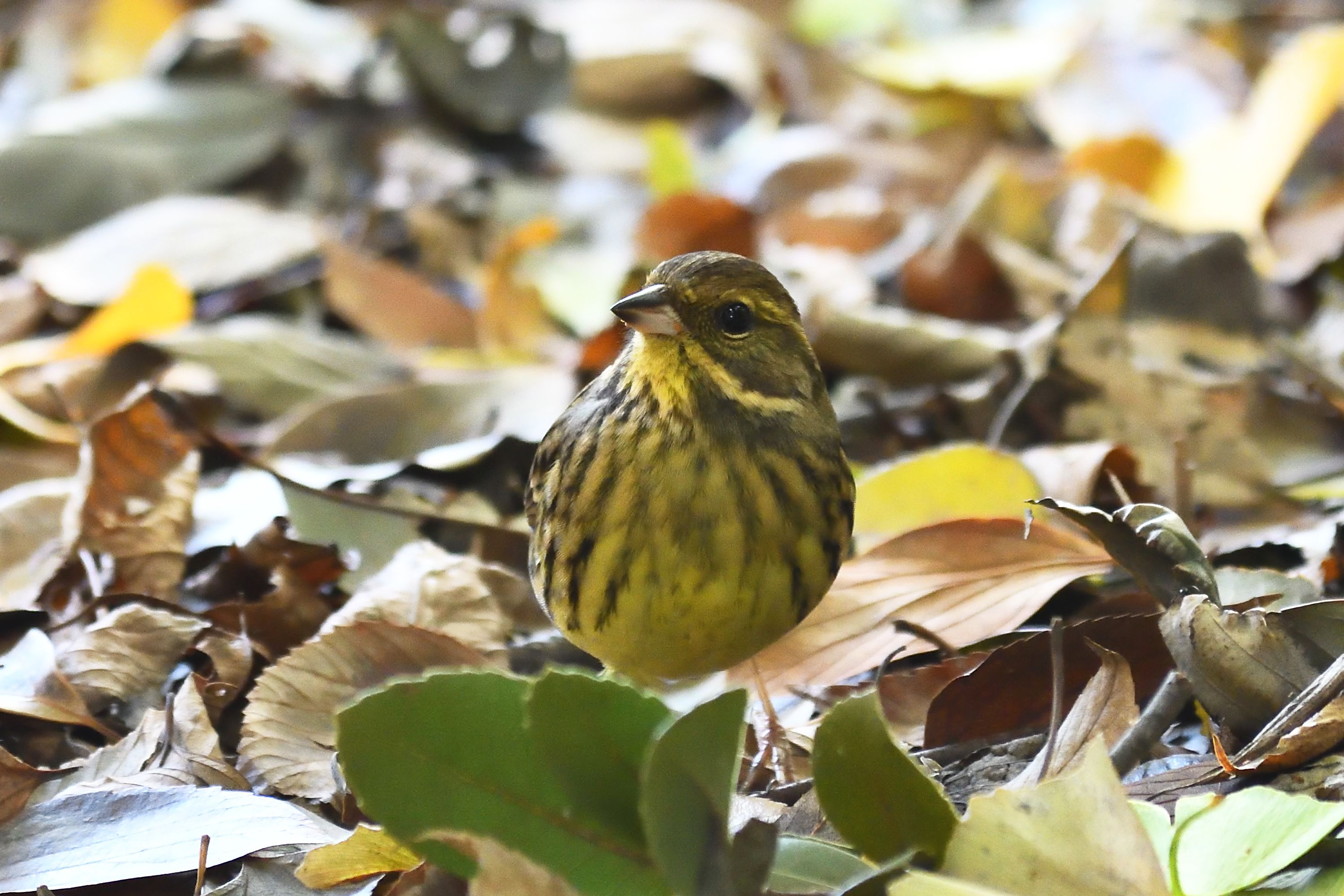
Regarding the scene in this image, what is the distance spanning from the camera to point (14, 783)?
2166mm

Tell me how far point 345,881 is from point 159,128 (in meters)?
2.86

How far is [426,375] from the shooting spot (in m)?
3.66

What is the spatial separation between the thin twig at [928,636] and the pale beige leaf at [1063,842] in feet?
2.43

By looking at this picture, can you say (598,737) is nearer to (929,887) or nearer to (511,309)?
(929,887)

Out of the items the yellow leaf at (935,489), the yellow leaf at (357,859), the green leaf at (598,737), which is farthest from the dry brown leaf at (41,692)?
the yellow leaf at (935,489)

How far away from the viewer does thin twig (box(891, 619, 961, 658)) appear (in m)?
2.41

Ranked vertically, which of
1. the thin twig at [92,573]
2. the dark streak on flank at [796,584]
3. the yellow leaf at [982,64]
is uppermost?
the yellow leaf at [982,64]

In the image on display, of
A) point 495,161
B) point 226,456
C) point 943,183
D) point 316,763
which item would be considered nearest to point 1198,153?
point 943,183

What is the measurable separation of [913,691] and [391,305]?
2011 millimetres

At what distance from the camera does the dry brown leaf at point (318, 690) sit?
2.28 meters

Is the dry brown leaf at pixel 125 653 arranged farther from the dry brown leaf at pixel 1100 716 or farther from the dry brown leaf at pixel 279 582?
the dry brown leaf at pixel 1100 716

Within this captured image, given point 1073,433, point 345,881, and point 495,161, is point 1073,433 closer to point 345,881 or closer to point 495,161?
point 345,881

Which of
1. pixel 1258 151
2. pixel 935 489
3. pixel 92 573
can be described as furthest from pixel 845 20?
pixel 92 573

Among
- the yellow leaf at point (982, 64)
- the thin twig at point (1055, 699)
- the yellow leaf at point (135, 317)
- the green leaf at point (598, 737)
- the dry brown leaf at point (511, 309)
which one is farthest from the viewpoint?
the yellow leaf at point (982, 64)
